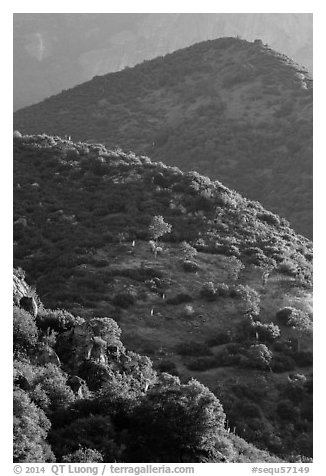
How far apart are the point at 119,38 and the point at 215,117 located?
123 meters

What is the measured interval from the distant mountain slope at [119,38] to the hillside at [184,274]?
12912 centimetres

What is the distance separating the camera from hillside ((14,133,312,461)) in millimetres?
23509

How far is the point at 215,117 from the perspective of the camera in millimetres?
70688

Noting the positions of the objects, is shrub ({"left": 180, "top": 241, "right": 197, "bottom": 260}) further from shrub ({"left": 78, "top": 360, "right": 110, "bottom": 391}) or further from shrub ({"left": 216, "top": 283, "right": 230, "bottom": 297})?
shrub ({"left": 78, "top": 360, "right": 110, "bottom": 391})

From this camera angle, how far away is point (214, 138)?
6644 cm

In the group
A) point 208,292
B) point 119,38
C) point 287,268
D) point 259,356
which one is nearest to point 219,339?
point 259,356

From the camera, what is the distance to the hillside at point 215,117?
200ft

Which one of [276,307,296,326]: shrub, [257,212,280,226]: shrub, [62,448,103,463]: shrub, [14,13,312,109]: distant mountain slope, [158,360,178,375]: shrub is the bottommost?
[62,448,103,463]: shrub

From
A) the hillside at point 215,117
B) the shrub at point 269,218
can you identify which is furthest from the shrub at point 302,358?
the hillside at point 215,117

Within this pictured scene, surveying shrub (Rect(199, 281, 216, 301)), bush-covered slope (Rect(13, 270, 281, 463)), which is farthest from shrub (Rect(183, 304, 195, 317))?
bush-covered slope (Rect(13, 270, 281, 463))

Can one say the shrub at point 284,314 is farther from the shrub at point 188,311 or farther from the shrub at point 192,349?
the shrub at point 192,349

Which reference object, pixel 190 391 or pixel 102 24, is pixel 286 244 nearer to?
pixel 190 391

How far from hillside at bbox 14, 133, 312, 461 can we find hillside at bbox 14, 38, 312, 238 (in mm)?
15490
